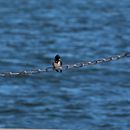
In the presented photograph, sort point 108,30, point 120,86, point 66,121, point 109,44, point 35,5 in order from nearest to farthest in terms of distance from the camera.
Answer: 1. point 66,121
2. point 120,86
3. point 109,44
4. point 108,30
5. point 35,5

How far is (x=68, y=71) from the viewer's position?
24.9 meters

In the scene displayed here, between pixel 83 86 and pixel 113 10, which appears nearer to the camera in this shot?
pixel 83 86

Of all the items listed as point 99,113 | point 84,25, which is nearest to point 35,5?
point 84,25

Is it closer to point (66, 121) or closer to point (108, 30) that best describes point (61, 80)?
point (66, 121)

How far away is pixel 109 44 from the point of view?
3108 cm

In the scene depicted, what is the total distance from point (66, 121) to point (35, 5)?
28.9 m

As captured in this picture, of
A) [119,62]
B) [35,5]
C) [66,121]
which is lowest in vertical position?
[66,121]

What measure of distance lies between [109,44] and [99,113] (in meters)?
12.5

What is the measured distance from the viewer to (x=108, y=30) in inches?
1422

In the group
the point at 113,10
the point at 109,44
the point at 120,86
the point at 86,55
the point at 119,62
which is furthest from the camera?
the point at 113,10

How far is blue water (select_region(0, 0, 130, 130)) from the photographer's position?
1834cm

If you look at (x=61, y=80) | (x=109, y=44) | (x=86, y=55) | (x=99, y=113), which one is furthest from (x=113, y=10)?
(x=99, y=113)

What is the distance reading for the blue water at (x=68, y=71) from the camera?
60.2 ft

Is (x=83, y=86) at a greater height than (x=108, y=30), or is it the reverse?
(x=108, y=30)
